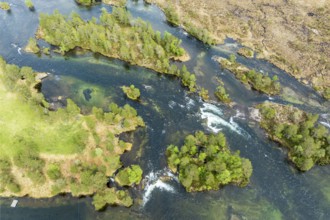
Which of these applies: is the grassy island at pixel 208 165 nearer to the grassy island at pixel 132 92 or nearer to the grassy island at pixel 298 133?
the grassy island at pixel 298 133

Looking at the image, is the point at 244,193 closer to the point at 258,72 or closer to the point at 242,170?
the point at 242,170

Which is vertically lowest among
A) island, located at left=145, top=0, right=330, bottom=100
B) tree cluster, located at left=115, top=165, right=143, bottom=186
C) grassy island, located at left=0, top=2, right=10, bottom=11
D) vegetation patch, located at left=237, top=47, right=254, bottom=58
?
tree cluster, located at left=115, top=165, right=143, bottom=186

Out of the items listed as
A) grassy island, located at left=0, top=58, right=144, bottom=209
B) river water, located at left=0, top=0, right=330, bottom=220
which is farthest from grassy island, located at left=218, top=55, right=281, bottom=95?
grassy island, located at left=0, top=58, right=144, bottom=209

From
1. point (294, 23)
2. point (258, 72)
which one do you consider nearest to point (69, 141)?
point (258, 72)

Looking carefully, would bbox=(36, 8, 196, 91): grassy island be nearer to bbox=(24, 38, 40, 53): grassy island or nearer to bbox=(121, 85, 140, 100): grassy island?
bbox=(24, 38, 40, 53): grassy island

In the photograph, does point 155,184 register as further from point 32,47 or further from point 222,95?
point 32,47
